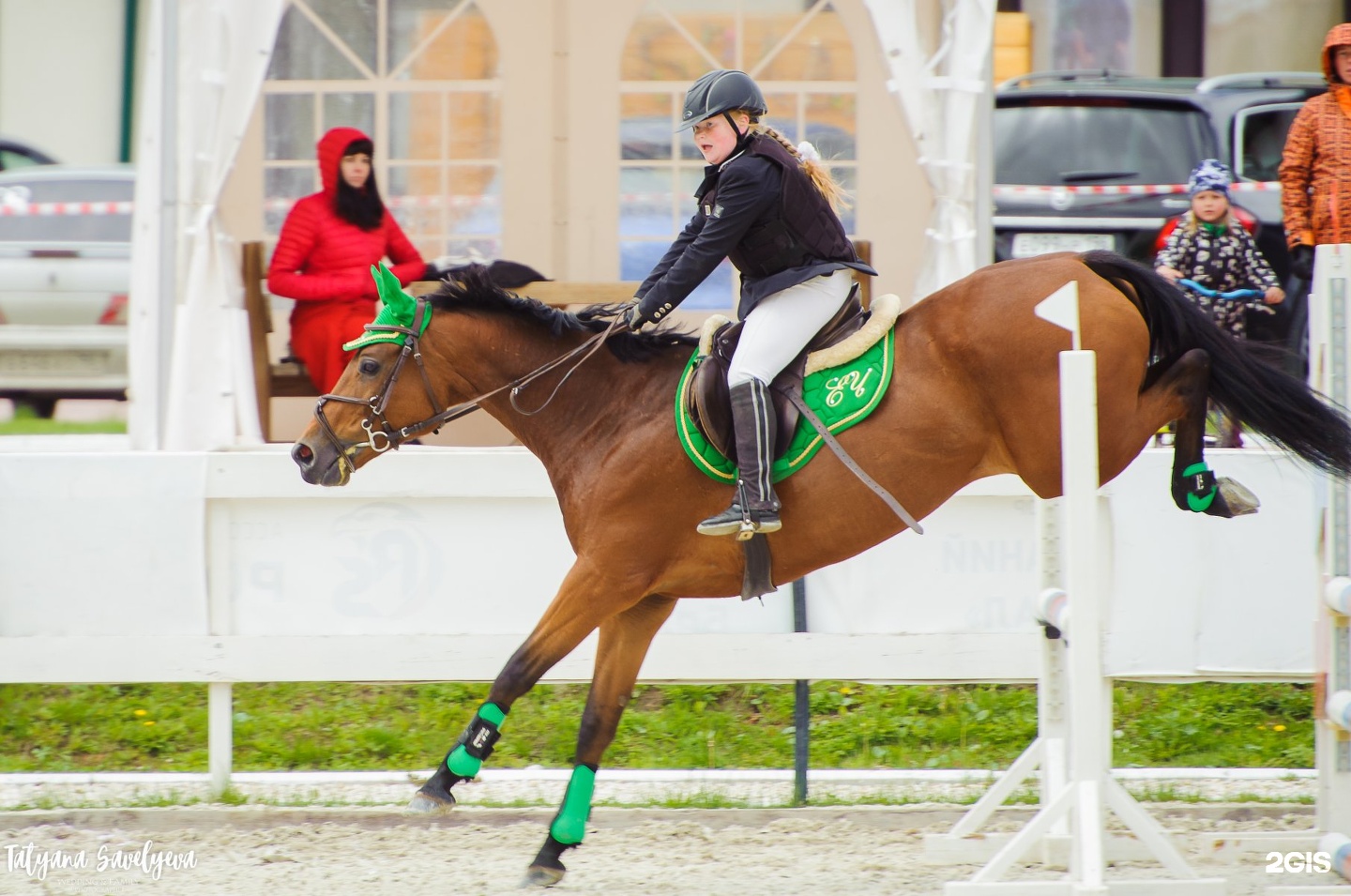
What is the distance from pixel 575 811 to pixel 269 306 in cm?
442

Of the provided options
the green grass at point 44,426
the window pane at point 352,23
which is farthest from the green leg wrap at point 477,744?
the green grass at point 44,426

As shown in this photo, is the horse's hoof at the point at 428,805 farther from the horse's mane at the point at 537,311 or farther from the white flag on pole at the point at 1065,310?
the white flag on pole at the point at 1065,310

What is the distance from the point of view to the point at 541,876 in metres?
4.98

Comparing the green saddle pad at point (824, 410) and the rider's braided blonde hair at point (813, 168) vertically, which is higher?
the rider's braided blonde hair at point (813, 168)

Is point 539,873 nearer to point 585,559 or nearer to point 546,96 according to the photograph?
point 585,559

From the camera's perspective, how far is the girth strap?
4918 millimetres

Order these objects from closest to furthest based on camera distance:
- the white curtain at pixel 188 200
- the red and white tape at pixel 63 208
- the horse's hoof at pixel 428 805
Result: the horse's hoof at pixel 428 805
the white curtain at pixel 188 200
the red and white tape at pixel 63 208

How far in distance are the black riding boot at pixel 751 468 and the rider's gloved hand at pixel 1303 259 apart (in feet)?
11.8

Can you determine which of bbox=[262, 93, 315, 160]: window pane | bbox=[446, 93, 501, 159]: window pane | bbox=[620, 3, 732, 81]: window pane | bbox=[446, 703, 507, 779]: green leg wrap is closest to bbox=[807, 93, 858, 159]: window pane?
bbox=[620, 3, 732, 81]: window pane

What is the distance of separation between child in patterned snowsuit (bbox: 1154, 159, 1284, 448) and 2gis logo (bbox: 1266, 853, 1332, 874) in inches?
127

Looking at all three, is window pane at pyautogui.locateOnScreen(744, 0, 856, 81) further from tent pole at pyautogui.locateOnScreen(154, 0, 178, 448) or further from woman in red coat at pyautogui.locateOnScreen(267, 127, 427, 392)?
tent pole at pyautogui.locateOnScreen(154, 0, 178, 448)

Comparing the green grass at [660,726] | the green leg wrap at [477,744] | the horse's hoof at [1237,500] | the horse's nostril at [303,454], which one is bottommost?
the green grass at [660,726]

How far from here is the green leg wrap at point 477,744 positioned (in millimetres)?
4762

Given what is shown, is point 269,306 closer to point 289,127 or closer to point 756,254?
point 289,127
